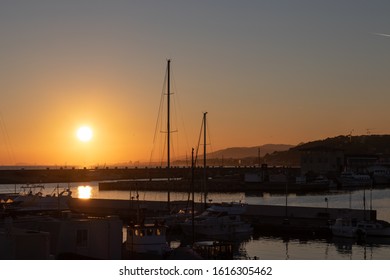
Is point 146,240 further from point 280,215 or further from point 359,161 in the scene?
point 359,161

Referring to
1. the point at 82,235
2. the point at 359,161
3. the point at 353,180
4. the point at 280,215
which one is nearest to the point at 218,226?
the point at 280,215

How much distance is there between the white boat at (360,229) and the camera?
3562 centimetres

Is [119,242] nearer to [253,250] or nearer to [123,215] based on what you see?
[253,250]

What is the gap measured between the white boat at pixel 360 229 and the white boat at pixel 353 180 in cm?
7150

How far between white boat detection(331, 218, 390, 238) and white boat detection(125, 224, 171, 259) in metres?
14.4

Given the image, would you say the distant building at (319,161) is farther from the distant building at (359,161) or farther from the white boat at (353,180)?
the white boat at (353,180)

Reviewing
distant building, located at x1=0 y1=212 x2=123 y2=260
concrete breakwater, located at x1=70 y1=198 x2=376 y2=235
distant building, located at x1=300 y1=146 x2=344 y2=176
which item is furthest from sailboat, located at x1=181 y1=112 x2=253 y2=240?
distant building, located at x1=300 y1=146 x2=344 y2=176

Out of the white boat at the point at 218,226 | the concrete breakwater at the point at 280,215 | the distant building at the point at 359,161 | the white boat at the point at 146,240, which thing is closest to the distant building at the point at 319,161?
the distant building at the point at 359,161

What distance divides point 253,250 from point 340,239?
6.10 metres

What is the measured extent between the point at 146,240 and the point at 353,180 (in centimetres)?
8900

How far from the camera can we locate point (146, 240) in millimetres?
24484

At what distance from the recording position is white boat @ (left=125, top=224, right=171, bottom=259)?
23.5 metres

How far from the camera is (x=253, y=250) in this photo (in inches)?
1273
